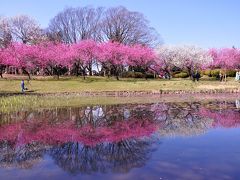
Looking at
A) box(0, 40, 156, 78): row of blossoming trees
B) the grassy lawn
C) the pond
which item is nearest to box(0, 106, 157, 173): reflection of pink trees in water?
the pond

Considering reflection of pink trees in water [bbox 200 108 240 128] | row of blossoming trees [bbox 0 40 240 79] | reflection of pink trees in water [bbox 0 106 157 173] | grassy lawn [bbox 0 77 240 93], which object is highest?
row of blossoming trees [bbox 0 40 240 79]

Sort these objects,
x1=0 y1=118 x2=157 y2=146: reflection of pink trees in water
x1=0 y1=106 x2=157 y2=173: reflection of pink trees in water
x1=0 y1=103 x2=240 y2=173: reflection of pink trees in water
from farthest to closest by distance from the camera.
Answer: x1=0 y1=118 x2=157 y2=146: reflection of pink trees in water → x1=0 y1=103 x2=240 y2=173: reflection of pink trees in water → x1=0 y1=106 x2=157 y2=173: reflection of pink trees in water

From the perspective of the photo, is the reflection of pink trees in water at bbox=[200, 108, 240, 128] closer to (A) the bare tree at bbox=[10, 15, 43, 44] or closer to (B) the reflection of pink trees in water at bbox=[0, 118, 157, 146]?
(B) the reflection of pink trees in water at bbox=[0, 118, 157, 146]

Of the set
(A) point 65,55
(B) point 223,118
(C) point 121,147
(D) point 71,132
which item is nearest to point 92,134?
(D) point 71,132

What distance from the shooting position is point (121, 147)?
12.5 meters

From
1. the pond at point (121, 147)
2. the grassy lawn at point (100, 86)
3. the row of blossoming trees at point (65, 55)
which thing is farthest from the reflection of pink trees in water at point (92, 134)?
the row of blossoming trees at point (65, 55)

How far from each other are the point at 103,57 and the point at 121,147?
40058 mm

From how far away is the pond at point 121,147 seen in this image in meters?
9.52

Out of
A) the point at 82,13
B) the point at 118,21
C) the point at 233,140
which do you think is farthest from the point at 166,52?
the point at 233,140

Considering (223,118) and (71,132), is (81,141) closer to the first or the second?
(71,132)

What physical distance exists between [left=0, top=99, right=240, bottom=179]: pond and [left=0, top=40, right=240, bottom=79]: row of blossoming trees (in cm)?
3180

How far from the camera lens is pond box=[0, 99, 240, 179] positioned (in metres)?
9.52

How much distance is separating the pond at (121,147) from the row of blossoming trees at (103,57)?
31.8 metres

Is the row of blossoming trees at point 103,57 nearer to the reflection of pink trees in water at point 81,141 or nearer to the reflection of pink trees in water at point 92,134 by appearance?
the reflection of pink trees in water at point 92,134
